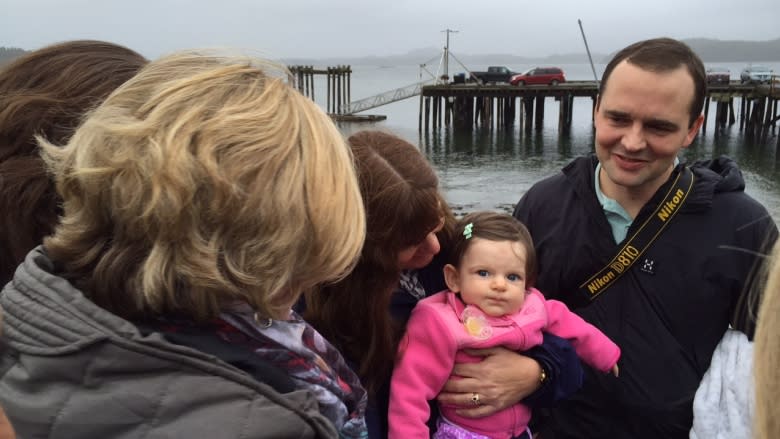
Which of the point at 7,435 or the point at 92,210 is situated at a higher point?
the point at 92,210

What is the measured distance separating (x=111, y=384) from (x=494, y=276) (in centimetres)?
161

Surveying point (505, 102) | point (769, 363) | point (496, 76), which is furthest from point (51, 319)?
point (496, 76)

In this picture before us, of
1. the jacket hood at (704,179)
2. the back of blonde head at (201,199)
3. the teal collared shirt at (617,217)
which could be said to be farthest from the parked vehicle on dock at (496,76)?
the back of blonde head at (201,199)

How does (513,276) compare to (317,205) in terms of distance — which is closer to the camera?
(317,205)

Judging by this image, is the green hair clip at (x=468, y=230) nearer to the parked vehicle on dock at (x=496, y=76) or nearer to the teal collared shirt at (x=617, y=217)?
the teal collared shirt at (x=617, y=217)

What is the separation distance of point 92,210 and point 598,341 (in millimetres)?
2183

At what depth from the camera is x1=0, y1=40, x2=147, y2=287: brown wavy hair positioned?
1.87 metres

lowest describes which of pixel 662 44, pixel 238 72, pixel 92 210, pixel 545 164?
pixel 545 164

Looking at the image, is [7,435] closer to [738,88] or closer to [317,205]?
[317,205]

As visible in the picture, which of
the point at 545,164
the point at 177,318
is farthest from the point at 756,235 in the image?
the point at 545,164

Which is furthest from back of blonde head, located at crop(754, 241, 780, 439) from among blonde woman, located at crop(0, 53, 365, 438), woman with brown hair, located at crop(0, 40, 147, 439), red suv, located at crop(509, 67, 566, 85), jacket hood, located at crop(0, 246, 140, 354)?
red suv, located at crop(509, 67, 566, 85)

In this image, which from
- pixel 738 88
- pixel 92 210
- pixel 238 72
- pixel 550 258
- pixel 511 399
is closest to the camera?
pixel 92 210

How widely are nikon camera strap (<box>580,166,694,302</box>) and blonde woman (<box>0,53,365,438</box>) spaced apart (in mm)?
1901

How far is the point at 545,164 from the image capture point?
86.3ft
